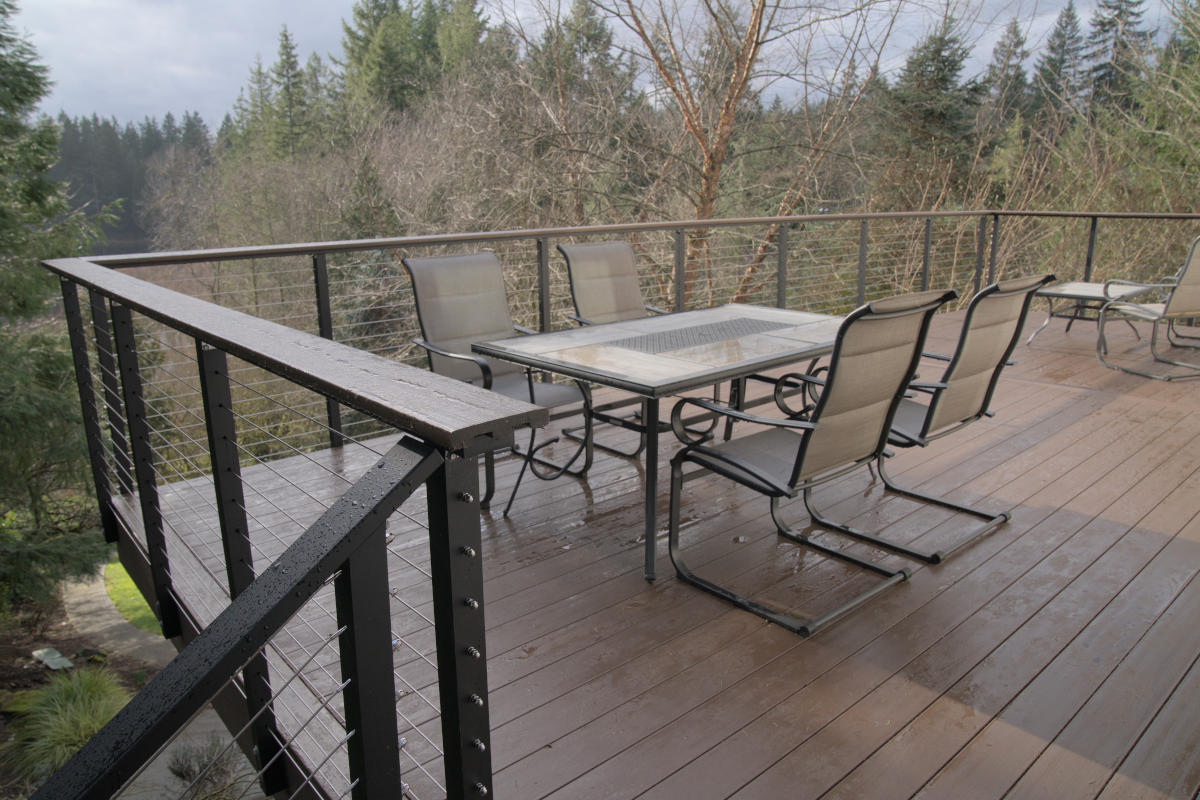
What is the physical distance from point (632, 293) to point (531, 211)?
25.4ft

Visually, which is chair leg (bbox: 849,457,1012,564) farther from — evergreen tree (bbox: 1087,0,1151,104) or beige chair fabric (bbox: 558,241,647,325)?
evergreen tree (bbox: 1087,0,1151,104)

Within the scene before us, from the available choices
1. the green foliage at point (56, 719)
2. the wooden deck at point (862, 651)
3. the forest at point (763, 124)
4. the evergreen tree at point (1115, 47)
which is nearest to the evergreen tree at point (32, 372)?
the forest at point (763, 124)

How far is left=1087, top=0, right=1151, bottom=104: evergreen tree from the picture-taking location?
10844 millimetres

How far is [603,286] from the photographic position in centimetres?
421

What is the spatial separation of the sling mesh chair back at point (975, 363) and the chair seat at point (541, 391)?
52.8 inches

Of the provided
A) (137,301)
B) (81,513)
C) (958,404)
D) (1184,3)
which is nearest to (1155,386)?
(958,404)

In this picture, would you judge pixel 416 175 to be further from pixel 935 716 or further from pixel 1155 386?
pixel 935 716

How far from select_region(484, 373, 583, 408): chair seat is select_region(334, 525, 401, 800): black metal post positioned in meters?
2.46

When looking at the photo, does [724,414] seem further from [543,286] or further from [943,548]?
[543,286]

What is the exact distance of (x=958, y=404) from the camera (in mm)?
2883

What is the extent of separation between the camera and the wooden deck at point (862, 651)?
1.77 metres

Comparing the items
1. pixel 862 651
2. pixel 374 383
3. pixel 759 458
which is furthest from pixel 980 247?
pixel 374 383

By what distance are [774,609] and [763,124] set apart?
29.0 feet

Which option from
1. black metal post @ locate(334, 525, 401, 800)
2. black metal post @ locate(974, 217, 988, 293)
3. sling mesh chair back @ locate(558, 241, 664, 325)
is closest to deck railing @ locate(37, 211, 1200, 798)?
black metal post @ locate(334, 525, 401, 800)
